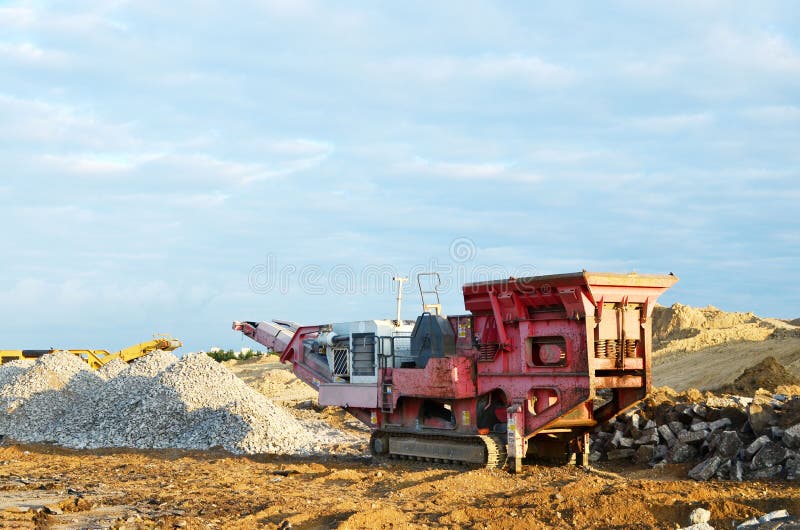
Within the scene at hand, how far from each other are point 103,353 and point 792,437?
26459 millimetres

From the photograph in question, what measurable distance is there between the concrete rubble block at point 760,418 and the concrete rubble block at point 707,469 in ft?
2.93

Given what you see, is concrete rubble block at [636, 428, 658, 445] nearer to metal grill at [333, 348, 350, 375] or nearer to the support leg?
the support leg

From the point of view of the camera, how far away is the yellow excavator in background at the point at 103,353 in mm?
31219

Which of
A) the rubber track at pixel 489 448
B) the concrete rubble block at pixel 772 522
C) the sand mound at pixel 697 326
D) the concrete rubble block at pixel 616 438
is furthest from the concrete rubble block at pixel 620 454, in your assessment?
the sand mound at pixel 697 326

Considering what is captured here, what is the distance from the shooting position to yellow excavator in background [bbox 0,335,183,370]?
3122 centimetres

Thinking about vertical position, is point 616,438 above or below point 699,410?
below

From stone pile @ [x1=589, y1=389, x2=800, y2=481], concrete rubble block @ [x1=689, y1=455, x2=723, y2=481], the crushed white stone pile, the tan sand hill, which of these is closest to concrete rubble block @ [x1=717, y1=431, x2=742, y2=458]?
stone pile @ [x1=589, y1=389, x2=800, y2=481]

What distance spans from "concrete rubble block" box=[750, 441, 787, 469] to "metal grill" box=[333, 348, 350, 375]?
695 centimetres

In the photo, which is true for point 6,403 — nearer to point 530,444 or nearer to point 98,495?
point 98,495

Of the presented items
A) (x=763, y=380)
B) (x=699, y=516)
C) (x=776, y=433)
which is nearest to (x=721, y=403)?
(x=776, y=433)

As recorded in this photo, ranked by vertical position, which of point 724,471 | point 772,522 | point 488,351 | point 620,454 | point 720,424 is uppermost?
point 488,351

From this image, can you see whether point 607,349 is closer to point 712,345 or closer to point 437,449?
point 437,449

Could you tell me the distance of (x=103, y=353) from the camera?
32219mm

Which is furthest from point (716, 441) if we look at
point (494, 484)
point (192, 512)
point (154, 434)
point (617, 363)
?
point (154, 434)
